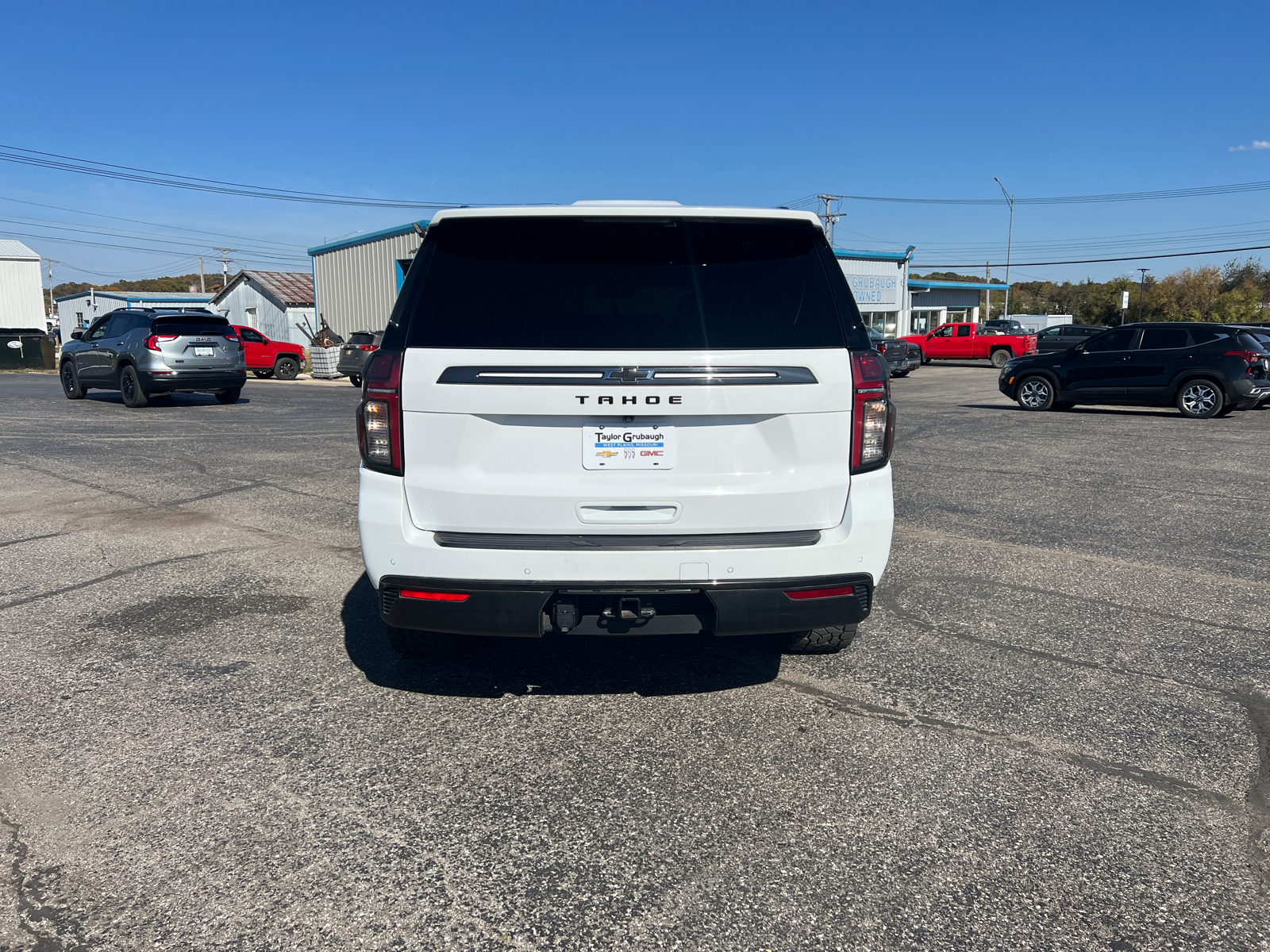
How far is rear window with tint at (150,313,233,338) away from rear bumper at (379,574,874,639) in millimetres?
16026

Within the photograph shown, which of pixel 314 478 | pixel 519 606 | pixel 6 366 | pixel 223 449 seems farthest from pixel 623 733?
pixel 6 366

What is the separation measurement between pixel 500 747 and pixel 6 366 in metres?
45.5

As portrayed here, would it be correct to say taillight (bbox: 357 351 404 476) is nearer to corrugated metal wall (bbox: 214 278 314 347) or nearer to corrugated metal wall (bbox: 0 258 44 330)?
corrugated metal wall (bbox: 214 278 314 347)

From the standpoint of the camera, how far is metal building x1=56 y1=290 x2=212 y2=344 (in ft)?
200

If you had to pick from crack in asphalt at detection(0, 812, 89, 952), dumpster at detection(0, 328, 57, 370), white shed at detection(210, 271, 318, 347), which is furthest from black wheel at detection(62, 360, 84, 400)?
white shed at detection(210, 271, 318, 347)

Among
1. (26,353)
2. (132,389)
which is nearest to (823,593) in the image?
(132,389)

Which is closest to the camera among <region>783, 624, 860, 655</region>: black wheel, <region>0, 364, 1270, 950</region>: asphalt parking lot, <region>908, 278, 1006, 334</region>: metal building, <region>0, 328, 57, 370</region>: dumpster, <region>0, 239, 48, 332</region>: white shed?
<region>0, 364, 1270, 950</region>: asphalt parking lot

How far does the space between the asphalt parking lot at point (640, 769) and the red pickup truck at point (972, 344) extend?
30682mm

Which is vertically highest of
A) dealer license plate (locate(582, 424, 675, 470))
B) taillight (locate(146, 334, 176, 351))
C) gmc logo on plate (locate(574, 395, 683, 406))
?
taillight (locate(146, 334, 176, 351))

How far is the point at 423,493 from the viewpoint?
329cm

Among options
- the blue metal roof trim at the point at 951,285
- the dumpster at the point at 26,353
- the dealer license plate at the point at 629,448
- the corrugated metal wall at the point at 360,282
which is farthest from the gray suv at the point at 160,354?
the blue metal roof trim at the point at 951,285

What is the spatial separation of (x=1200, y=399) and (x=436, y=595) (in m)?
16.3

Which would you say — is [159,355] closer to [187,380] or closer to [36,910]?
[187,380]

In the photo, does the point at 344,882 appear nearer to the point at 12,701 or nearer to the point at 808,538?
the point at 808,538
